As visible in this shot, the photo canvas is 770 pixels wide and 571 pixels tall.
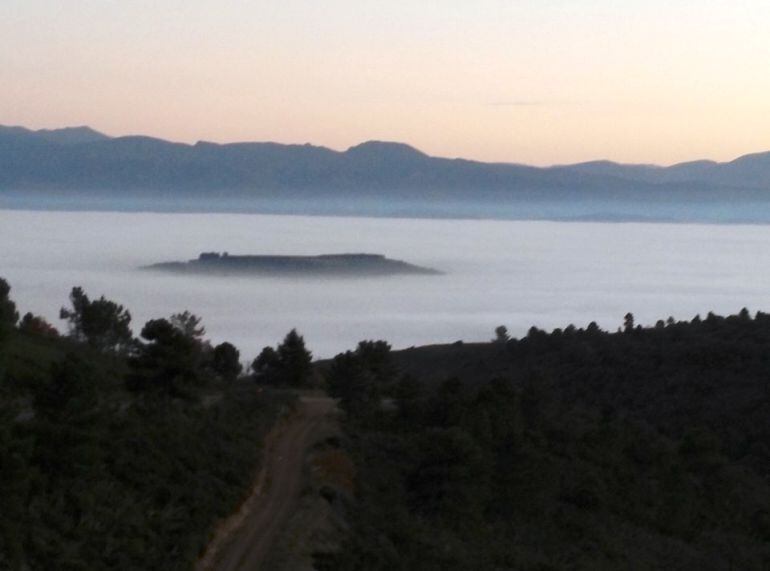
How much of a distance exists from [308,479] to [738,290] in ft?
232

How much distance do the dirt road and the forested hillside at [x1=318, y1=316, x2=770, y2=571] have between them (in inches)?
23.8

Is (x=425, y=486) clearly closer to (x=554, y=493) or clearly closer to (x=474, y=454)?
(x=474, y=454)

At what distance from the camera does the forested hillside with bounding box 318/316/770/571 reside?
14.4 metres

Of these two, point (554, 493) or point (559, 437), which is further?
point (559, 437)

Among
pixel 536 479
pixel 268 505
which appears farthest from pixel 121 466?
pixel 536 479

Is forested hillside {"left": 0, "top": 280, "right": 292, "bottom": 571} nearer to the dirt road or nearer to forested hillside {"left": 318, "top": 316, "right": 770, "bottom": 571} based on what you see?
the dirt road

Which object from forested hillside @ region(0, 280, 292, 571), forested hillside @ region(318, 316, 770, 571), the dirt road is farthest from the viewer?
forested hillside @ region(318, 316, 770, 571)

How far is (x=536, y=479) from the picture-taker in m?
17.4

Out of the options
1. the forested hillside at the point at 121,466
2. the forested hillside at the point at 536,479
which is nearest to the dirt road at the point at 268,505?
the forested hillside at the point at 121,466

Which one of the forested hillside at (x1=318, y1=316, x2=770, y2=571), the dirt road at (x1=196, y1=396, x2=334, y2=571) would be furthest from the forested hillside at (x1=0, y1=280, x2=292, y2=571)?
the forested hillside at (x1=318, y1=316, x2=770, y2=571)

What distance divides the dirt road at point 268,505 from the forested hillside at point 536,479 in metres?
0.60

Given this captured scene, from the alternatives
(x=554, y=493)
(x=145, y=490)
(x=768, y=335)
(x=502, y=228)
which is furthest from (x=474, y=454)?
(x=502, y=228)

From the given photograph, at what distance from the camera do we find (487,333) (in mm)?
57688

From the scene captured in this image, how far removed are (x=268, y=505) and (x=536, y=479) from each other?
532 cm
